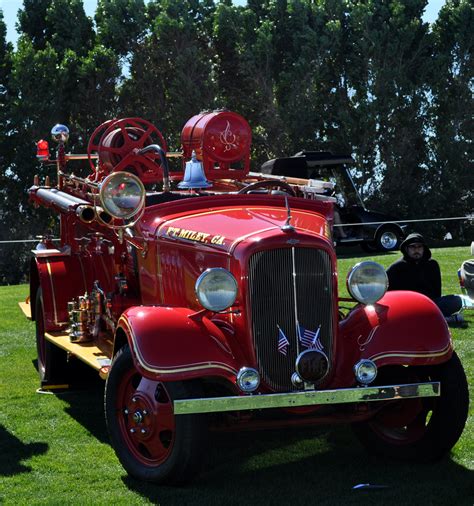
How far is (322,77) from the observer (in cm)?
3022

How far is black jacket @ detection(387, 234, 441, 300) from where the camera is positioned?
9594 mm

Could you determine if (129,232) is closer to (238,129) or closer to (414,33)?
(238,129)

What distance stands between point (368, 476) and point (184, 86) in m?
24.5

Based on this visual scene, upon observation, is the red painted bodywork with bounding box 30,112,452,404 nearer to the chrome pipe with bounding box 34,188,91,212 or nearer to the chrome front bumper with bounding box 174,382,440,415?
the chrome front bumper with bounding box 174,382,440,415

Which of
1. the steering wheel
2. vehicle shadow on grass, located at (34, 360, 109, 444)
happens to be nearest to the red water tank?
the steering wheel

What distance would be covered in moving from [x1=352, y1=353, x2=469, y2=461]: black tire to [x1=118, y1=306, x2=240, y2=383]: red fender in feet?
4.13

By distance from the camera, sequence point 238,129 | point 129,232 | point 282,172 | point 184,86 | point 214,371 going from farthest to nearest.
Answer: point 184,86 → point 282,172 → point 238,129 → point 129,232 → point 214,371

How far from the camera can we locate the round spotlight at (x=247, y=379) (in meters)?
5.43

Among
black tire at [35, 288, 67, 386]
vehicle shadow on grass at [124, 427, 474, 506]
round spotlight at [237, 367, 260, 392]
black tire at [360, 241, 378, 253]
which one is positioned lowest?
black tire at [360, 241, 378, 253]

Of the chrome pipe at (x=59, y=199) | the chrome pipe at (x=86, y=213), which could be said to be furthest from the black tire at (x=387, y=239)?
the chrome pipe at (x=86, y=213)

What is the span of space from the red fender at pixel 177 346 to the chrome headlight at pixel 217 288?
159 mm

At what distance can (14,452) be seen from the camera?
638cm

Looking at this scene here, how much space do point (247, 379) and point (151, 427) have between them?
26.7 inches

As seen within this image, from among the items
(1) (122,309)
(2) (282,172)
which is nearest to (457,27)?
(2) (282,172)
